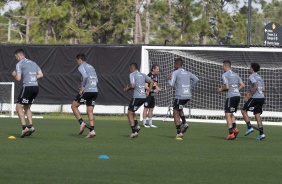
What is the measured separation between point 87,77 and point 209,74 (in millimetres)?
13037

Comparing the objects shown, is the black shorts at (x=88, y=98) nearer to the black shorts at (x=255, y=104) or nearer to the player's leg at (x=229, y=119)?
the player's leg at (x=229, y=119)

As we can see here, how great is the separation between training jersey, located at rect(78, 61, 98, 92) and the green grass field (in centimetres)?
121

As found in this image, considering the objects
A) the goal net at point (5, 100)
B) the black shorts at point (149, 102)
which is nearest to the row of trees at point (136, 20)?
the goal net at point (5, 100)

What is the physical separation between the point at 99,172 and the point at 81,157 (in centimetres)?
241

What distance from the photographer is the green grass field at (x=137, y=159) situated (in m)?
12.1

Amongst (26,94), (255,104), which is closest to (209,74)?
(255,104)

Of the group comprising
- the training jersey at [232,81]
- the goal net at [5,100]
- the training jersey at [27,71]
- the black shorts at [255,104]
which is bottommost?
the goal net at [5,100]

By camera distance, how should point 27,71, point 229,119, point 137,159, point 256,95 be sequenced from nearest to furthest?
point 137,159 < point 27,71 < point 229,119 < point 256,95

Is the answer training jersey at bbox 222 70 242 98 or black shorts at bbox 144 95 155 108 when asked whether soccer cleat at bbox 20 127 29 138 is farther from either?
black shorts at bbox 144 95 155 108

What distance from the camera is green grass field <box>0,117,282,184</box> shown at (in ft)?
39.7

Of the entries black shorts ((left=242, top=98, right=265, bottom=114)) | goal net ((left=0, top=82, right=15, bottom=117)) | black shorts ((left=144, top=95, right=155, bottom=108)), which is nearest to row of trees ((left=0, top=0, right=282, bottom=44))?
goal net ((left=0, top=82, right=15, bottom=117))

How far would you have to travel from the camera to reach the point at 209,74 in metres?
33.1

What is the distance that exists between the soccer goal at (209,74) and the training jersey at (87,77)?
11.5m

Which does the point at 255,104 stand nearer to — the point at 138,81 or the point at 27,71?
the point at 138,81
